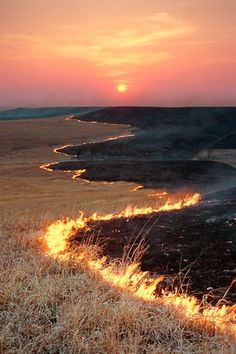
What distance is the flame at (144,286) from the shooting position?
805cm

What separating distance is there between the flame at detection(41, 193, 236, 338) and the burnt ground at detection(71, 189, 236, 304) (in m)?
0.44

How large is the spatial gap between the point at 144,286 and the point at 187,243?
5.00 m

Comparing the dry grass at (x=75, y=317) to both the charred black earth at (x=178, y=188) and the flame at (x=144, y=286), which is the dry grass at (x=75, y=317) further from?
the charred black earth at (x=178, y=188)

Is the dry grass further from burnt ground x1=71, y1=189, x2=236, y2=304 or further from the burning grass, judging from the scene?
burnt ground x1=71, y1=189, x2=236, y2=304

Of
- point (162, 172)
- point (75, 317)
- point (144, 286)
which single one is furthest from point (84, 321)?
point (162, 172)

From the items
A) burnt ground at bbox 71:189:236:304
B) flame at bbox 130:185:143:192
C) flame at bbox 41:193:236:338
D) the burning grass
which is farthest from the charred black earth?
the burning grass

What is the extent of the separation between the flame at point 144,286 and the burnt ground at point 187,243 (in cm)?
44

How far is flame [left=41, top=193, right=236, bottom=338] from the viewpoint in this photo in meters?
8.05

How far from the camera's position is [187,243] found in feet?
49.1

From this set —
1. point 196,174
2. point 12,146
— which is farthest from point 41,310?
point 12,146

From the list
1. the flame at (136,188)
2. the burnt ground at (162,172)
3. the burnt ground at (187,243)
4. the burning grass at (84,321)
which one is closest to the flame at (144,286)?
the burning grass at (84,321)

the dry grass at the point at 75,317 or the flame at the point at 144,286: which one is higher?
the dry grass at the point at 75,317

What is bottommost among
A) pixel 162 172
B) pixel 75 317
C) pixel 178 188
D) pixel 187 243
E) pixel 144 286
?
pixel 178 188

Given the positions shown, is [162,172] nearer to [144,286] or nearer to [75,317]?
[144,286]
